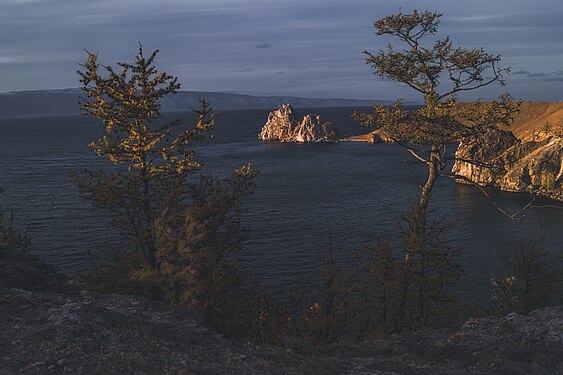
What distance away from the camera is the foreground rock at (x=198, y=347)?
1347cm

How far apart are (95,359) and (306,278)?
34.2 m

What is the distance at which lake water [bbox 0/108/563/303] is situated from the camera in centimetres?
5084

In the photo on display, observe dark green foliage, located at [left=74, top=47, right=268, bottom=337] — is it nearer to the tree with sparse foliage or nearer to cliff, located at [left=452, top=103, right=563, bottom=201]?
the tree with sparse foliage

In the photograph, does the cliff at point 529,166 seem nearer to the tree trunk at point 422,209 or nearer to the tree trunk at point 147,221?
the tree trunk at point 422,209

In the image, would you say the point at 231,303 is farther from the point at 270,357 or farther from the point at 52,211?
the point at 52,211

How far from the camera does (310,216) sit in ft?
234

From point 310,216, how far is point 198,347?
56.5 metres

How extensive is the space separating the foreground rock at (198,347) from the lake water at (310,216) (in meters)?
10.4

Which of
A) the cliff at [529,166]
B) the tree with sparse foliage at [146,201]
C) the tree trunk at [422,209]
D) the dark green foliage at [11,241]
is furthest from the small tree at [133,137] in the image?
the cliff at [529,166]

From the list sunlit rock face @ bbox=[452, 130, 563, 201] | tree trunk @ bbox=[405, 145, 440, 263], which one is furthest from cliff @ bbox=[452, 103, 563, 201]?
tree trunk @ bbox=[405, 145, 440, 263]

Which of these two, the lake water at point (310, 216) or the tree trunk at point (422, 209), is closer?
the tree trunk at point (422, 209)

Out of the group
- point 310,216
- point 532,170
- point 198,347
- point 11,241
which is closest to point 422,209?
point 198,347

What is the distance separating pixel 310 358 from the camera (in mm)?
15445

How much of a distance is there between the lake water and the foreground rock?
34.2 feet
